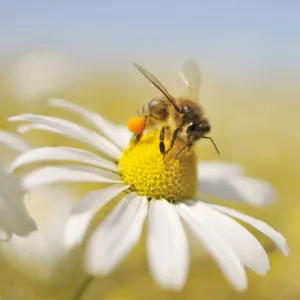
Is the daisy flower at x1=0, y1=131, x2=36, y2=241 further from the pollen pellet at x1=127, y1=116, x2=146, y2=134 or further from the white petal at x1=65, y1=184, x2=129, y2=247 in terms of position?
the pollen pellet at x1=127, y1=116, x2=146, y2=134

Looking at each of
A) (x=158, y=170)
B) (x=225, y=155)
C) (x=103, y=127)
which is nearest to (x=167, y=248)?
(x=158, y=170)

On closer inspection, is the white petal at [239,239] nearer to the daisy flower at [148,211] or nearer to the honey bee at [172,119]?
the daisy flower at [148,211]

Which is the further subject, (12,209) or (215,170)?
(215,170)

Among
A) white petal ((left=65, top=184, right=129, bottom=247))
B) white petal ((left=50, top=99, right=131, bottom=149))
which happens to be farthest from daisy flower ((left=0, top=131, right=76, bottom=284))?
white petal ((left=65, top=184, right=129, bottom=247))

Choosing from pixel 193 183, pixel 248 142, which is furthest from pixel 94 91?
pixel 193 183

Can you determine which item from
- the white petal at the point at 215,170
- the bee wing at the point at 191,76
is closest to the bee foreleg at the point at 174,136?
the bee wing at the point at 191,76

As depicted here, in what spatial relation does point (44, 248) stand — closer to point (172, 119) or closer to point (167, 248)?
point (172, 119)

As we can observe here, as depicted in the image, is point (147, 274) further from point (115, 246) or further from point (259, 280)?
point (115, 246)
